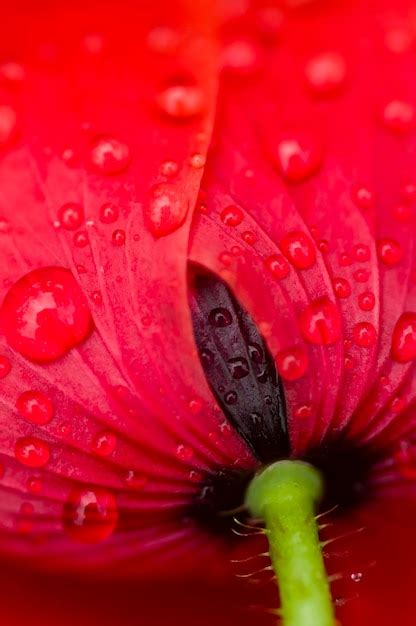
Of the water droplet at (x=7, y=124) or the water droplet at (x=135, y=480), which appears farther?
the water droplet at (x=135, y=480)

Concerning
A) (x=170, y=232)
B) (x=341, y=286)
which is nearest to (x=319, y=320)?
(x=341, y=286)

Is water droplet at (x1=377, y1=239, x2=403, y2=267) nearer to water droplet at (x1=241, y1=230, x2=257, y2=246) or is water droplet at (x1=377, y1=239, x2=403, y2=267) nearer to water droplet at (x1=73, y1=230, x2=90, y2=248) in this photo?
water droplet at (x1=241, y1=230, x2=257, y2=246)

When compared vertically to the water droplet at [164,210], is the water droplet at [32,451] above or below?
below

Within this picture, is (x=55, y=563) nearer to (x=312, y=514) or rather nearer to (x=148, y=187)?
(x=312, y=514)

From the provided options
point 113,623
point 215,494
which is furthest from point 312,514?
point 113,623

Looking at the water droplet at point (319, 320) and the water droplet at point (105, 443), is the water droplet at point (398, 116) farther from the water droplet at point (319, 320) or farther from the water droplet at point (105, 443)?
the water droplet at point (105, 443)

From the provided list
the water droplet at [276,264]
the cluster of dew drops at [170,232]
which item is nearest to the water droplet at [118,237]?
the cluster of dew drops at [170,232]
